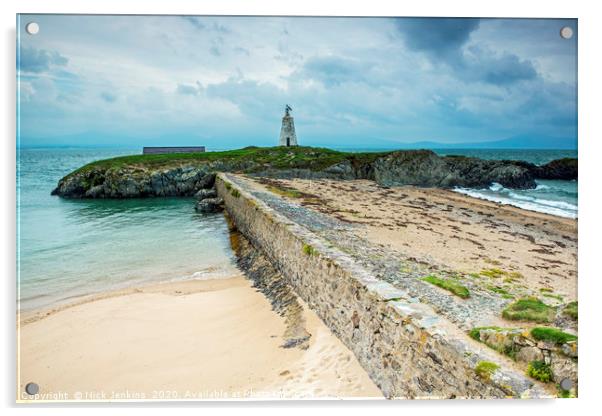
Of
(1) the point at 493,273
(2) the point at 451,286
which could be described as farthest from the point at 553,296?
(2) the point at 451,286

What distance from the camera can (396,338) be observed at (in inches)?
168

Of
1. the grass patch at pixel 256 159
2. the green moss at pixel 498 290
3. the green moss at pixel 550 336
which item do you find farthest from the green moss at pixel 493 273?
the grass patch at pixel 256 159

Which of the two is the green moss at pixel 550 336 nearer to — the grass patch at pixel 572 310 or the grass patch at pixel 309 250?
the grass patch at pixel 572 310

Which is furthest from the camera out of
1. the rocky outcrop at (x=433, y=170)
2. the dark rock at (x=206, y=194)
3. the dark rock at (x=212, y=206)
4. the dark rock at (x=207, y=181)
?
the dark rock at (x=207, y=181)

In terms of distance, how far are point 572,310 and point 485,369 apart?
2.34m

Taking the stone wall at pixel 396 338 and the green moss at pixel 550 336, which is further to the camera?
the green moss at pixel 550 336

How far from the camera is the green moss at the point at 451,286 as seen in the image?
5805 mm

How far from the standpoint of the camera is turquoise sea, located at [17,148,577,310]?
6648 millimetres

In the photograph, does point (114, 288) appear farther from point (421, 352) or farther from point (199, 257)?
point (421, 352)

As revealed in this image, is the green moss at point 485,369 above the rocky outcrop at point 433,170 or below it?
below

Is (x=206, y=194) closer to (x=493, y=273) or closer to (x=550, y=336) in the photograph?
(x=493, y=273)

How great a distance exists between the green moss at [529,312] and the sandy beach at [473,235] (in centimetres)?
143

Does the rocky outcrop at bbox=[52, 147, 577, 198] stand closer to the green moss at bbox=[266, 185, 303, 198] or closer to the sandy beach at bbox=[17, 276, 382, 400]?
the green moss at bbox=[266, 185, 303, 198]

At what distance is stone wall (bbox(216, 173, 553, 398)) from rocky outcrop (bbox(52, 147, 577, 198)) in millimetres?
23553
